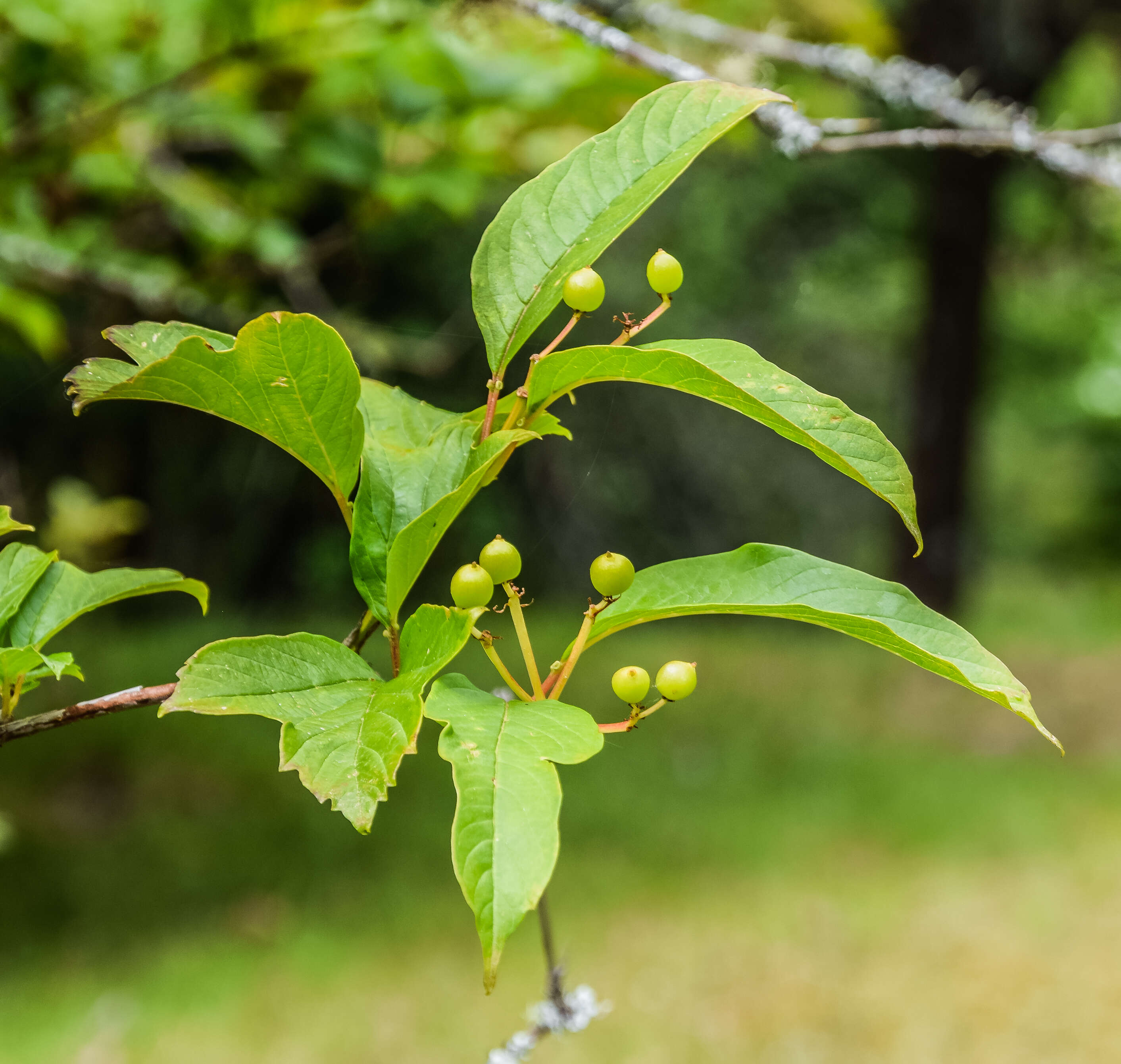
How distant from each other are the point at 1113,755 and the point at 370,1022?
9.12ft

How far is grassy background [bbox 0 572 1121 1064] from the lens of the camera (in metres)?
2.16

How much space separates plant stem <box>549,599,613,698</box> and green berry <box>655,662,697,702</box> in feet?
0.09

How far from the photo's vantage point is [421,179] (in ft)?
3.84

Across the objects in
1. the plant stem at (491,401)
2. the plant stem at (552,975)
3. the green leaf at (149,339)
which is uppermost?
the green leaf at (149,339)

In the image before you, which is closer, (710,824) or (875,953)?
(875,953)

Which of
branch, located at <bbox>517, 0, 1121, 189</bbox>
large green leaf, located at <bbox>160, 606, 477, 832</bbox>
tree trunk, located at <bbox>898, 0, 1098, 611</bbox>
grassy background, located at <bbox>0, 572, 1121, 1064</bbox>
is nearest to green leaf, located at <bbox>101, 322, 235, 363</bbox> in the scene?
large green leaf, located at <bbox>160, 606, 477, 832</bbox>

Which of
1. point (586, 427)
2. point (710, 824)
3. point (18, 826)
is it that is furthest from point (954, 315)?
point (18, 826)

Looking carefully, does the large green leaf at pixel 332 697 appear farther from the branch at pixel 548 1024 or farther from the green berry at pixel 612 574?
the branch at pixel 548 1024

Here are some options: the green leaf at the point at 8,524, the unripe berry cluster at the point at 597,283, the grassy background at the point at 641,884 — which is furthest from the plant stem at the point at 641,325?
the grassy background at the point at 641,884

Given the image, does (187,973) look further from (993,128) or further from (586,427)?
(993,128)

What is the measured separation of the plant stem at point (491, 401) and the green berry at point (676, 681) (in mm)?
102

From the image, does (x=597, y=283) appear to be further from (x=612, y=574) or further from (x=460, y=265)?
(x=460, y=265)

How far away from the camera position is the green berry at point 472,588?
1.01 feet

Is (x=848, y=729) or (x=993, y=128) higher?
(x=993, y=128)
